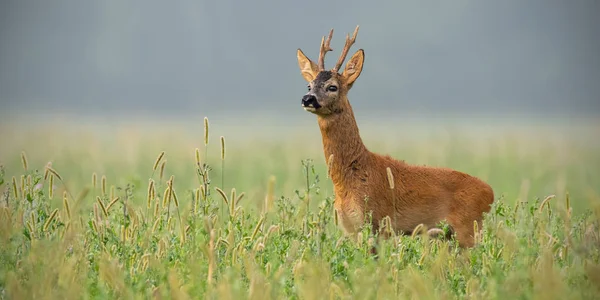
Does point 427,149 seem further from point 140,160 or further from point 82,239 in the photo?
point 82,239

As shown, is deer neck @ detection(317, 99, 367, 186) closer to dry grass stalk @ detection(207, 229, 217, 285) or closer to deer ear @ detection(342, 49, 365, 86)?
deer ear @ detection(342, 49, 365, 86)

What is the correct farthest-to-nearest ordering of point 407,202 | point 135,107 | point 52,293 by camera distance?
point 135,107 → point 407,202 → point 52,293

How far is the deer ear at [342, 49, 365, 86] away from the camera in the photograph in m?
11.0

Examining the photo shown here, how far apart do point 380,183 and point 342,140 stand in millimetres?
625

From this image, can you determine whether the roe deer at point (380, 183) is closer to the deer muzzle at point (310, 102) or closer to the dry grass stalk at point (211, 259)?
the deer muzzle at point (310, 102)

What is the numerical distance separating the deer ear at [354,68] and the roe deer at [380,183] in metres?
0.01

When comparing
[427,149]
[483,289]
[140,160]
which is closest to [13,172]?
[140,160]

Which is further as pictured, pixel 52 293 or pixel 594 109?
pixel 594 109

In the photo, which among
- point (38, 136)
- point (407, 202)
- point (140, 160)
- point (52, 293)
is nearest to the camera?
point (52, 293)

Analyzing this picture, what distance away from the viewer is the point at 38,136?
55906 millimetres

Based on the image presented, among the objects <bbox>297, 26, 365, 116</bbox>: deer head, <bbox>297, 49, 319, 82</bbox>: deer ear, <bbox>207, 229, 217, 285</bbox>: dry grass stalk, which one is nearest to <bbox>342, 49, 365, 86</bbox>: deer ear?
<bbox>297, 26, 365, 116</bbox>: deer head

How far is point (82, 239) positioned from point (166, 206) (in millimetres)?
908

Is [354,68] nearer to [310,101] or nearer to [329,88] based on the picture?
[329,88]

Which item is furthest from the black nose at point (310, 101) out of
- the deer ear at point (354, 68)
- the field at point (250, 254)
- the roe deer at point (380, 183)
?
the field at point (250, 254)
